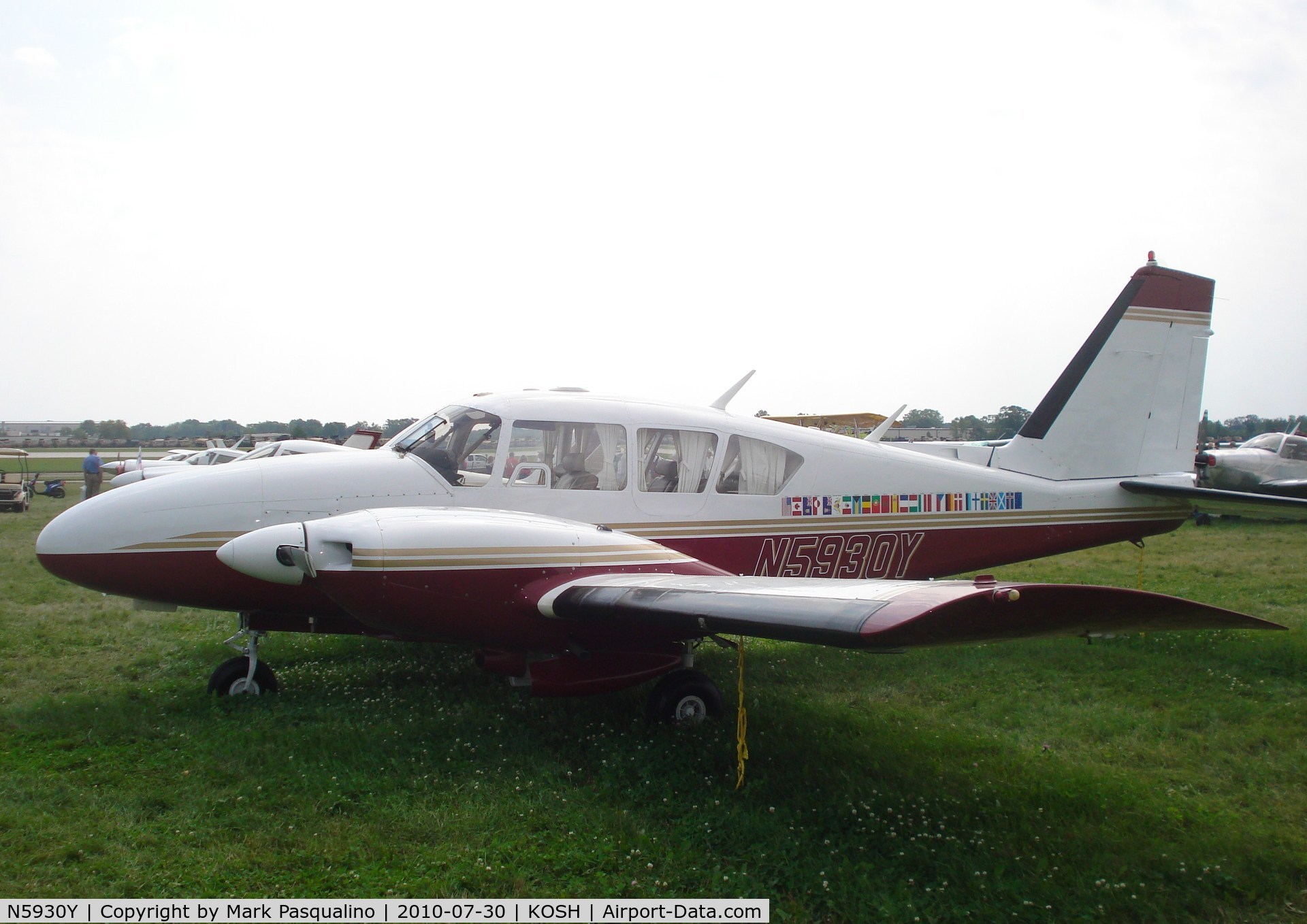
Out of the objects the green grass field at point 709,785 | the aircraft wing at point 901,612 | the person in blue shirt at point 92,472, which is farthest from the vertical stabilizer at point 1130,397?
the person in blue shirt at point 92,472

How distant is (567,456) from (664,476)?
0.81 metres

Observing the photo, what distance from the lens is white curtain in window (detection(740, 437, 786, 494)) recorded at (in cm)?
696

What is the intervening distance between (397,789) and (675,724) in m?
1.89

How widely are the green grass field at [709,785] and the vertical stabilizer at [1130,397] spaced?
6.01 feet

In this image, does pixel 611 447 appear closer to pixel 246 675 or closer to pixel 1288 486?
pixel 246 675

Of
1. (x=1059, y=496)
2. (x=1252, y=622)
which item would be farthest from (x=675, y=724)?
(x=1059, y=496)

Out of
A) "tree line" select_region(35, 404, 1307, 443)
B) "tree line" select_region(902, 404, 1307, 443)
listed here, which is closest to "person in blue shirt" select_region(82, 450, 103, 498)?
"tree line" select_region(35, 404, 1307, 443)

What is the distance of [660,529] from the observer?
6.59 metres

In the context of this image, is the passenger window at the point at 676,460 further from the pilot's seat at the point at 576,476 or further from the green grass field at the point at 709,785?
the green grass field at the point at 709,785

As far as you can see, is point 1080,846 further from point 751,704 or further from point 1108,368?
point 1108,368

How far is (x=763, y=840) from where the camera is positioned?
13.2 ft

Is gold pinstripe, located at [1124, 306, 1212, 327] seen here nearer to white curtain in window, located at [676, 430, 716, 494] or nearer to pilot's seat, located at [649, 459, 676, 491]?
white curtain in window, located at [676, 430, 716, 494]

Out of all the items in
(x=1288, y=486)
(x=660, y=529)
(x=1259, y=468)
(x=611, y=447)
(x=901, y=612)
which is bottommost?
(x=1288, y=486)
